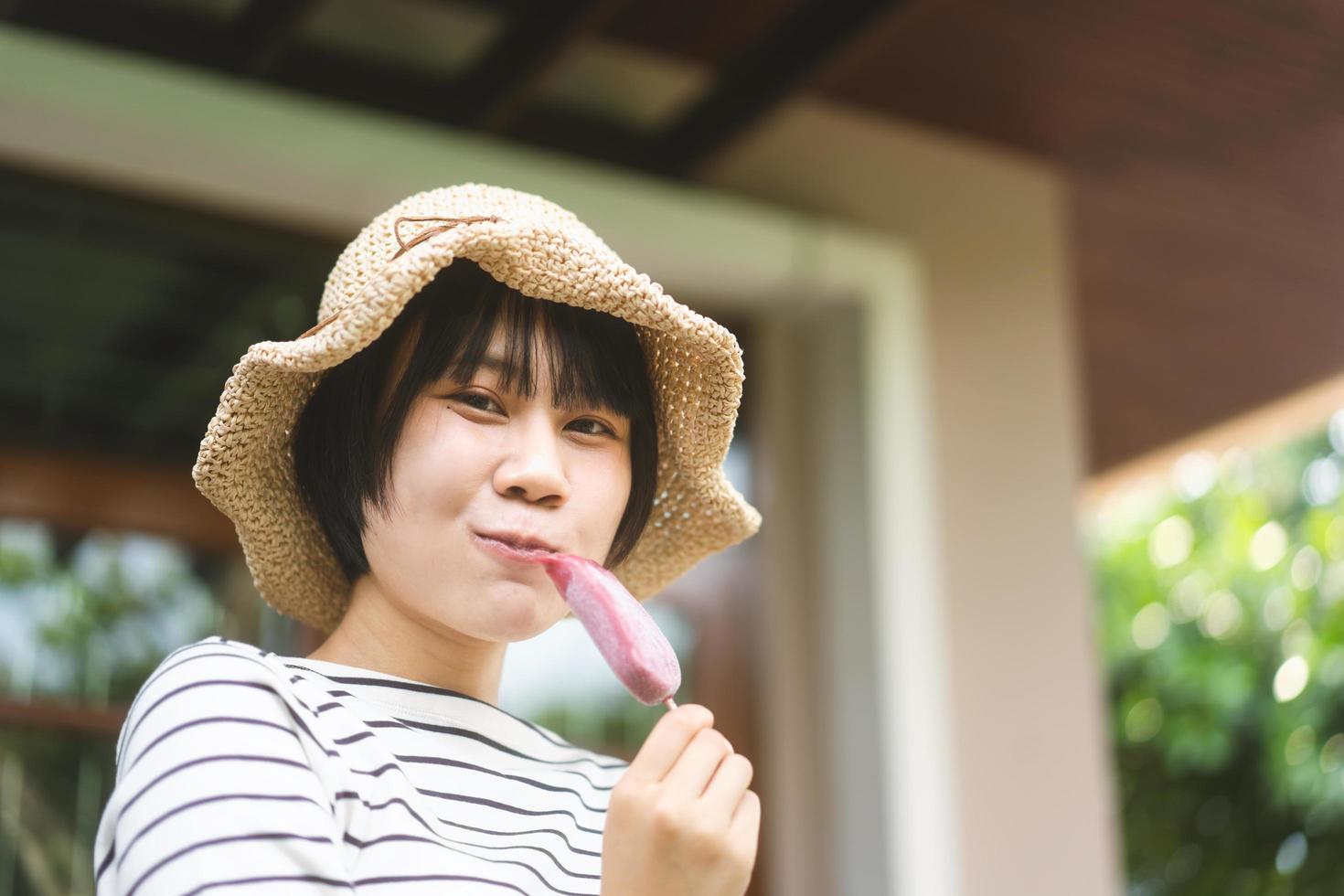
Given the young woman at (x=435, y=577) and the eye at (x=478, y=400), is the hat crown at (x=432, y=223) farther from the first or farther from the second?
the eye at (x=478, y=400)

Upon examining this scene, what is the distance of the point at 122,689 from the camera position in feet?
10.5

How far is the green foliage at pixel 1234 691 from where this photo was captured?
7562 mm

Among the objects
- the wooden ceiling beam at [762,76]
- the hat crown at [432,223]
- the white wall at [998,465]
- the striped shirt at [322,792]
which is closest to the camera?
the striped shirt at [322,792]

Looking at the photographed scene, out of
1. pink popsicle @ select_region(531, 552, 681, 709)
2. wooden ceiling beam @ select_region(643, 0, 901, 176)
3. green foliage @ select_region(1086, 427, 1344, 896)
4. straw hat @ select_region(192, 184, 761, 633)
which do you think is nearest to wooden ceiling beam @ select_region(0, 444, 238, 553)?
wooden ceiling beam @ select_region(643, 0, 901, 176)

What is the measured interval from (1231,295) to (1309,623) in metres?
3.59

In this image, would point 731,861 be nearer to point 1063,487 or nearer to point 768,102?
point 768,102

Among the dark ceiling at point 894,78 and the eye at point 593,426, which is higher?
the dark ceiling at point 894,78

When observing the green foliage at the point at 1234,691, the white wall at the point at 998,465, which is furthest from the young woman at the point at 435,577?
the green foliage at the point at 1234,691

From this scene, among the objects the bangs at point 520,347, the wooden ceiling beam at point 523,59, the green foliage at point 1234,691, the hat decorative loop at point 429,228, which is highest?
the wooden ceiling beam at point 523,59

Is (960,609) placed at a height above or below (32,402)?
below

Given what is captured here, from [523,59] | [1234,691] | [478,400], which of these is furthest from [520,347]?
[1234,691]

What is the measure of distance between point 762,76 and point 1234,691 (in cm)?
566

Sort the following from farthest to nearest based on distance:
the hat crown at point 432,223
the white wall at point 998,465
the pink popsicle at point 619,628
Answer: the white wall at point 998,465 < the hat crown at point 432,223 < the pink popsicle at point 619,628

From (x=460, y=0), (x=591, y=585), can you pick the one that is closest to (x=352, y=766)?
(x=591, y=585)
